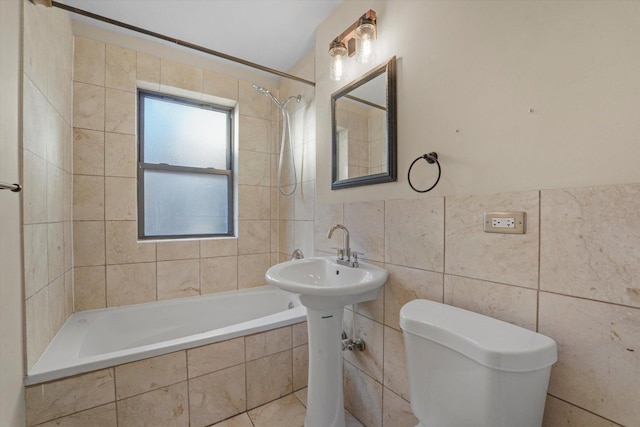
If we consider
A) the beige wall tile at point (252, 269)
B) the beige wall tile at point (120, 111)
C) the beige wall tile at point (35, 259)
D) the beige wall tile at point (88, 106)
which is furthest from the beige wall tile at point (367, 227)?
the beige wall tile at point (88, 106)

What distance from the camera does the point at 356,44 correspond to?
142 centimetres

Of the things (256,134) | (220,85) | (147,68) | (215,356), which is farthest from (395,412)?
(147,68)

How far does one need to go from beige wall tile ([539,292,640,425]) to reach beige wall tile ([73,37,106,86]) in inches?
107

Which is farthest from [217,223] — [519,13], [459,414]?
[519,13]

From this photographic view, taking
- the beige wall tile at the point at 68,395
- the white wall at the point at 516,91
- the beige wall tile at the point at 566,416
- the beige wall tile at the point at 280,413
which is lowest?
the beige wall tile at the point at 280,413

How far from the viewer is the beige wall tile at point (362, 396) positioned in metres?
1.36

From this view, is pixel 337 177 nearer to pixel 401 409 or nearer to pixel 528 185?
pixel 528 185

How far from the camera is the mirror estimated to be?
1290 mm

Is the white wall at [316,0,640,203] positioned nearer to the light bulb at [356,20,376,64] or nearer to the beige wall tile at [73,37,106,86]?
the light bulb at [356,20,376,64]

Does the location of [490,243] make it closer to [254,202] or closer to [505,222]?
[505,222]

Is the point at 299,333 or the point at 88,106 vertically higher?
the point at 88,106

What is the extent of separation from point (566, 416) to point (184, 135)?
272 centimetres

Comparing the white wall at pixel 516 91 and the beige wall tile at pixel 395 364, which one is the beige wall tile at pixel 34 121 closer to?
the white wall at pixel 516 91

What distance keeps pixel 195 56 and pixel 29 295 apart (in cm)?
194
